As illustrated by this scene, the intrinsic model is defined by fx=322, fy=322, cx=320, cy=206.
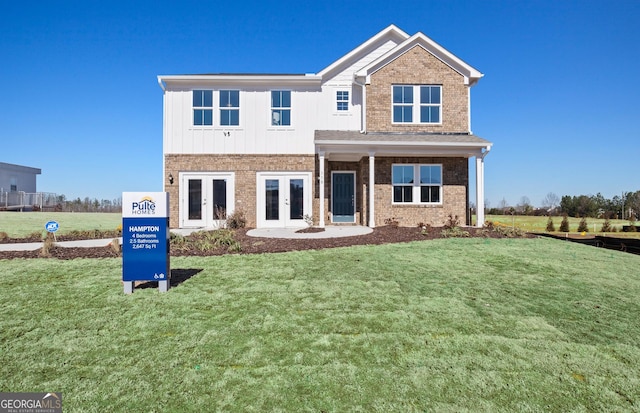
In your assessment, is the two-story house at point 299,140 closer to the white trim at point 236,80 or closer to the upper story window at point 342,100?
the white trim at point 236,80

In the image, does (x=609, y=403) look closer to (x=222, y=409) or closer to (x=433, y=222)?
(x=222, y=409)

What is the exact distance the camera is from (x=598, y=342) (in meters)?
3.78

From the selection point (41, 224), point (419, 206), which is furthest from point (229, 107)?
point (41, 224)

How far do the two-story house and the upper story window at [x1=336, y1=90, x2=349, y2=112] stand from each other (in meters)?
0.85

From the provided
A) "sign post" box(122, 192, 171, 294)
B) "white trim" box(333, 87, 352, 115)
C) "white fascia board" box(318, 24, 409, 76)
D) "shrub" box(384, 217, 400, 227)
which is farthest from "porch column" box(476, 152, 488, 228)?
"sign post" box(122, 192, 171, 294)

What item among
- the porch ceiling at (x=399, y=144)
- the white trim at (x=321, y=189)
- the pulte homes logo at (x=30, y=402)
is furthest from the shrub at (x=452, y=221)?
the pulte homes logo at (x=30, y=402)

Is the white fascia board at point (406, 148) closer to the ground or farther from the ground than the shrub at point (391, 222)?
farther from the ground

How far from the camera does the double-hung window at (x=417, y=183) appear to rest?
15.2m

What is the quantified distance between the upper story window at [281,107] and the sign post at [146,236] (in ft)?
35.8

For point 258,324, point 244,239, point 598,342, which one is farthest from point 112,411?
point 244,239

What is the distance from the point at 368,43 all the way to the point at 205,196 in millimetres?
11310

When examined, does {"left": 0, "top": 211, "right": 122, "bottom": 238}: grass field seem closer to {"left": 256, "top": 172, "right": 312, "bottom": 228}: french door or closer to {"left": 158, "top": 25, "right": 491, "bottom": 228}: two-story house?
{"left": 158, "top": 25, "right": 491, "bottom": 228}: two-story house

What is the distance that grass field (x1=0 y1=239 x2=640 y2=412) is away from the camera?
2.76m

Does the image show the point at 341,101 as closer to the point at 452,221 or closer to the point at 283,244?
the point at 452,221
